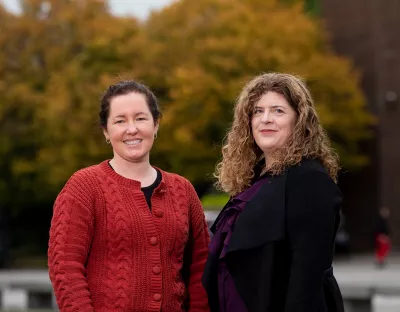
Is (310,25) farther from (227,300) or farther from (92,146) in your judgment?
(227,300)

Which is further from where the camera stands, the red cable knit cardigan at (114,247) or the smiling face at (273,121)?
the smiling face at (273,121)

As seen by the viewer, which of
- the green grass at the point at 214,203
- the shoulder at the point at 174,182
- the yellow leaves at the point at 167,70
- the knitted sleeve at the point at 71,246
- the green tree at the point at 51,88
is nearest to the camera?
the knitted sleeve at the point at 71,246

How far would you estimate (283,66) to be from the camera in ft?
96.2

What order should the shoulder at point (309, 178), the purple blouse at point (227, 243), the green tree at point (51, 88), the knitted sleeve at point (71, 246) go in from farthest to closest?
the green tree at point (51, 88)
the purple blouse at point (227, 243)
the shoulder at point (309, 178)
the knitted sleeve at point (71, 246)

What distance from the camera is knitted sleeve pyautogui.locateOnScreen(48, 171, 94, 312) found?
4.10m

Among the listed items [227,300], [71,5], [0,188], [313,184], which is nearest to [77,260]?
[227,300]

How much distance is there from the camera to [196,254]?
4.59 meters

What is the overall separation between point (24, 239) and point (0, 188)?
5.02 meters

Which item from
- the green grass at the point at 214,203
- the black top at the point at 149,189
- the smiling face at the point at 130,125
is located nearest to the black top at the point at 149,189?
the black top at the point at 149,189

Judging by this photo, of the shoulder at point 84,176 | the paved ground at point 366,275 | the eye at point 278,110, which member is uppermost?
the eye at point 278,110

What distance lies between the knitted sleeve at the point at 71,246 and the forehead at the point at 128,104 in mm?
400

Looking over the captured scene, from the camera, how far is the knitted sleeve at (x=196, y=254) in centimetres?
450

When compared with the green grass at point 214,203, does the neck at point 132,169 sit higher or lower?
lower

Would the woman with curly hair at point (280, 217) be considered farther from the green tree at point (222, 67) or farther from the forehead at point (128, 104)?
the green tree at point (222, 67)
